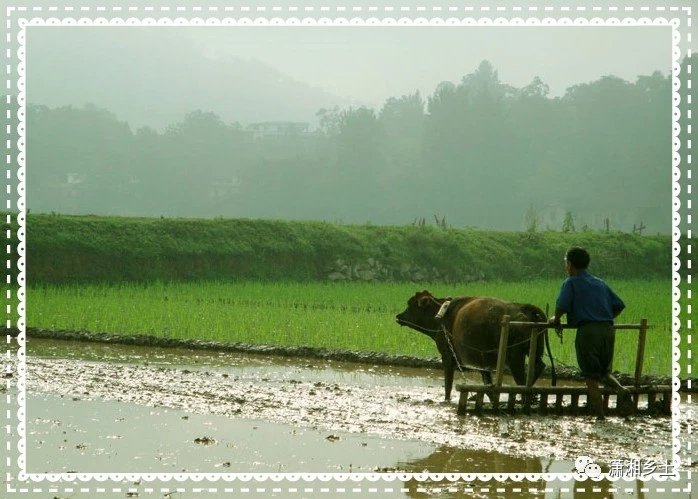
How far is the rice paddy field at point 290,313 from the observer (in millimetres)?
12625

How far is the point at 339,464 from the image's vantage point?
20.8 ft

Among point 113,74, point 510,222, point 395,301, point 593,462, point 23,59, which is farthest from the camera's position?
point 113,74

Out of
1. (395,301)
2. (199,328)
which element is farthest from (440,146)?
(199,328)

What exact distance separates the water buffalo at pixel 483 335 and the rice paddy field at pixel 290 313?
171 centimetres

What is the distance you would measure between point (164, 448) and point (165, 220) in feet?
59.4

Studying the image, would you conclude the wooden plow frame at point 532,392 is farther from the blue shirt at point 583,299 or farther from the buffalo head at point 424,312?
the buffalo head at point 424,312

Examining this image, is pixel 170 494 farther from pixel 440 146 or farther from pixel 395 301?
pixel 440 146

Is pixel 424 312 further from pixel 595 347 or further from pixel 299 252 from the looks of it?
pixel 299 252

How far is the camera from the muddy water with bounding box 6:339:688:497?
6.23m

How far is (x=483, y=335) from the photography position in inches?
340

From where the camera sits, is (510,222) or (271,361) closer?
(271,361)

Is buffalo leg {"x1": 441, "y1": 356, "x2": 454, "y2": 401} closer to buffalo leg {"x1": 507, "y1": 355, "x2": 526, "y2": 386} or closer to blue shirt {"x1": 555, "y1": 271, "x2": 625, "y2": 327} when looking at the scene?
buffalo leg {"x1": 507, "y1": 355, "x2": 526, "y2": 386}


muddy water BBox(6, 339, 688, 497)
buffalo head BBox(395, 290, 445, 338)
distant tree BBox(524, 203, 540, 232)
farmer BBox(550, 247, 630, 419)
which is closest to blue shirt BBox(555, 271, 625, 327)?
farmer BBox(550, 247, 630, 419)

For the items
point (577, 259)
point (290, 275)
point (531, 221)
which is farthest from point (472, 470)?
point (531, 221)
